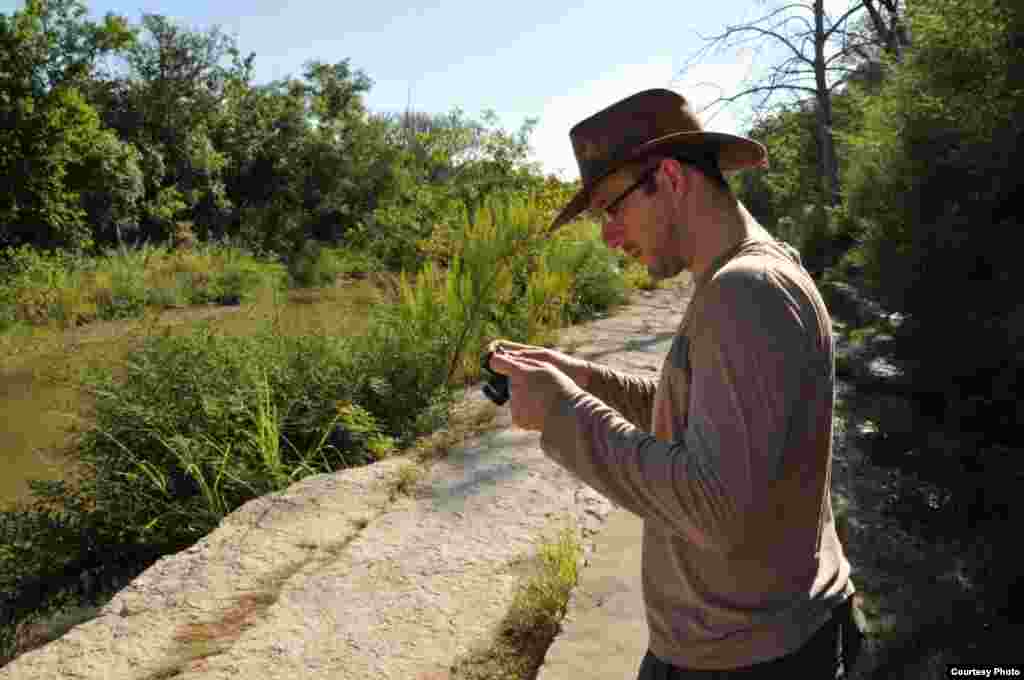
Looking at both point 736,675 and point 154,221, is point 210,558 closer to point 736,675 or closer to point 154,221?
point 736,675

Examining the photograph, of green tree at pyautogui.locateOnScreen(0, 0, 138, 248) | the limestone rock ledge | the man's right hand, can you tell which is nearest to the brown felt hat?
the man's right hand

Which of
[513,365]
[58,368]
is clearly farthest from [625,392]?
[58,368]

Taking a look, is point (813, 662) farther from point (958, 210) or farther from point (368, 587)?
point (958, 210)

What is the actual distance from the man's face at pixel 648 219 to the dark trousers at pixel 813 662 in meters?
0.66

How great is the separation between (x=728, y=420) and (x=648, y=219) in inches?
17.0

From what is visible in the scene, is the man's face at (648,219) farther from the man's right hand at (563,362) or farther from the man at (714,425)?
Result: the man's right hand at (563,362)

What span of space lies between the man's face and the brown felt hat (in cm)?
3

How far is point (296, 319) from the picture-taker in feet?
22.4

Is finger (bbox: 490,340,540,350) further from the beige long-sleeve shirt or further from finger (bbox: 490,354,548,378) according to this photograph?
the beige long-sleeve shirt

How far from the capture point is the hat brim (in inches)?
49.5

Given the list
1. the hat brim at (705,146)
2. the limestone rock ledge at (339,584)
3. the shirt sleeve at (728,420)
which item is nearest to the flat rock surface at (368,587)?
the limestone rock ledge at (339,584)

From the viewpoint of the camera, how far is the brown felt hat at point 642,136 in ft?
4.18

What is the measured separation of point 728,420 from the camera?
1.02 m

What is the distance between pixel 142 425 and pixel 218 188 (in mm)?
21805
